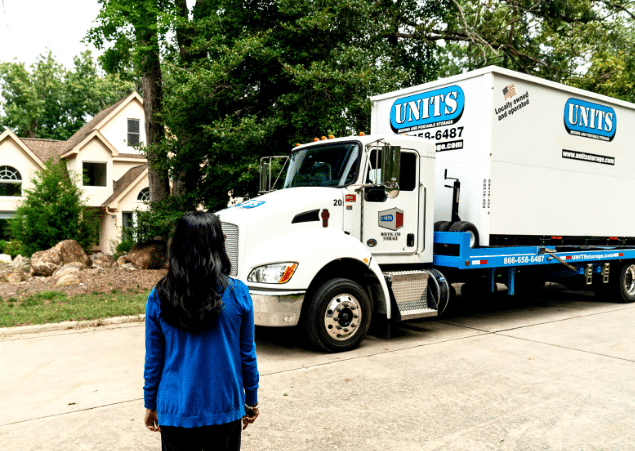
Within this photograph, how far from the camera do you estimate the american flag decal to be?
8039 millimetres

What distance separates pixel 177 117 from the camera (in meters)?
13.2

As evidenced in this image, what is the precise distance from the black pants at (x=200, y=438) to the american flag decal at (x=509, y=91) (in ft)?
22.9

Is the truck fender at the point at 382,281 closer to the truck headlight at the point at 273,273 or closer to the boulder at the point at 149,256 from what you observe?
the truck headlight at the point at 273,273

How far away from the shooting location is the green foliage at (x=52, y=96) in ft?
160

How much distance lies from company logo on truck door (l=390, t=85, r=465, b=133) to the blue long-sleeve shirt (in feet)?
21.5

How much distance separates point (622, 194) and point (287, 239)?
723 centimetres

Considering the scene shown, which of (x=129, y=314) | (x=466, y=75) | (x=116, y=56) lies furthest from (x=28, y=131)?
(x=466, y=75)

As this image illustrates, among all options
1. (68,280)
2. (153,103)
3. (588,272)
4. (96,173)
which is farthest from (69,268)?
(96,173)

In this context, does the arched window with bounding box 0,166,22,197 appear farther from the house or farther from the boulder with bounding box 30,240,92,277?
the boulder with bounding box 30,240,92,277

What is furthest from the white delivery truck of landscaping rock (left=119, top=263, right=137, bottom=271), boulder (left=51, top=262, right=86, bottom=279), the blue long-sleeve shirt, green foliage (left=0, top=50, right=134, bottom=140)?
green foliage (left=0, top=50, right=134, bottom=140)

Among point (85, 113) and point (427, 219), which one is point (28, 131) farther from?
point (427, 219)

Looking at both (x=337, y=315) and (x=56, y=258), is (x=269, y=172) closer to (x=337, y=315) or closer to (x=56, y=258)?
(x=337, y=315)

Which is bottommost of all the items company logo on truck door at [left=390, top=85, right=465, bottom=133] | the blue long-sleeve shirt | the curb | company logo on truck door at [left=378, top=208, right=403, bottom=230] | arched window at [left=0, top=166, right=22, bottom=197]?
the curb

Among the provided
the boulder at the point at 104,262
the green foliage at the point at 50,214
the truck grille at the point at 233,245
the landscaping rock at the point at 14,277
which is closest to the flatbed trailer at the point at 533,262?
the truck grille at the point at 233,245
